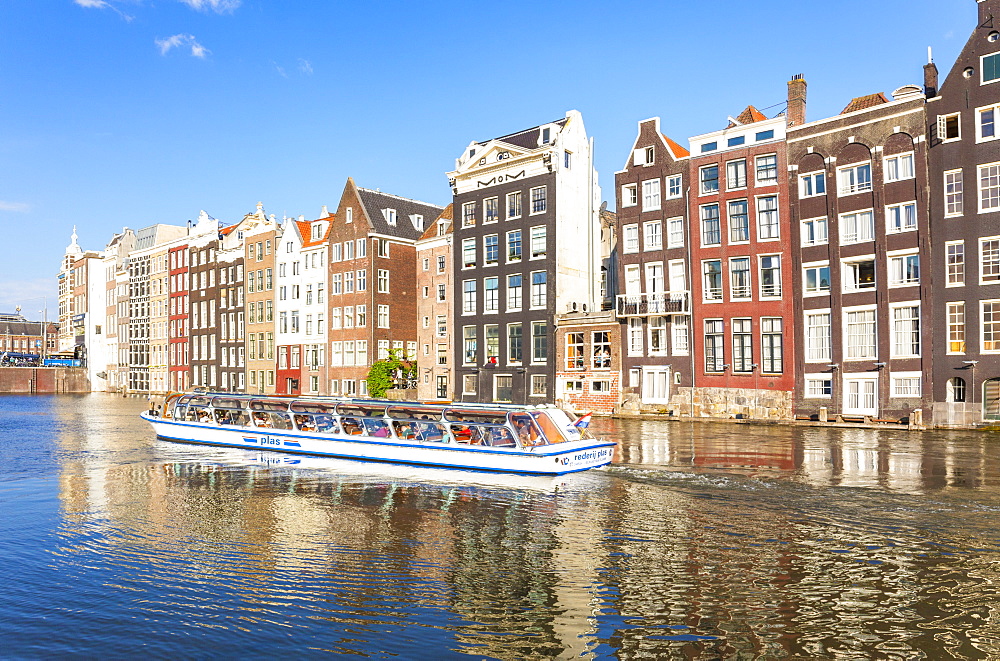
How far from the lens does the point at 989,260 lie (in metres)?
41.1

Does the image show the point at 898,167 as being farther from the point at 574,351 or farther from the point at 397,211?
the point at 397,211

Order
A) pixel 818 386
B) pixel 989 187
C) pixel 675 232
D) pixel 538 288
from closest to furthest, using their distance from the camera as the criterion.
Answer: pixel 989 187 → pixel 818 386 → pixel 675 232 → pixel 538 288

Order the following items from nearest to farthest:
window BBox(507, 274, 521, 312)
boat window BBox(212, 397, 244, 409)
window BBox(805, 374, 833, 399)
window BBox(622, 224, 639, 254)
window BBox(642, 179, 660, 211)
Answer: boat window BBox(212, 397, 244, 409) < window BBox(805, 374, 833, 399) < window BBox(642, 179, 660, 211) < window BBox(622, 224, 639, 254) < window BBox(507, 274, 521, 312)

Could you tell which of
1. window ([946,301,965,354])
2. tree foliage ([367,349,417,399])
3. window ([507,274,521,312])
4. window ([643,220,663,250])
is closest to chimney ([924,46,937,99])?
window ([946,301,965,354])

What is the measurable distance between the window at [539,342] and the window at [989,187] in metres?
31.0

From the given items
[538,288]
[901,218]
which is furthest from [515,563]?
[538,288]

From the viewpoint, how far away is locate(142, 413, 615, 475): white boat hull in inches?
1007

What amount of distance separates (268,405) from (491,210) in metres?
33.7

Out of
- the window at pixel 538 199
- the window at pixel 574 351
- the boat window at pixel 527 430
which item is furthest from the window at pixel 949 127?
the boat window at pixel 527 430

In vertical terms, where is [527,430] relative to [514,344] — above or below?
below

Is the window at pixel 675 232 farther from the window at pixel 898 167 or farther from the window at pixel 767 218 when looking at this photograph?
the window at pixel 898 167

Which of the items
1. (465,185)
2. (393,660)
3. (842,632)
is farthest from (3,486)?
(465,185)

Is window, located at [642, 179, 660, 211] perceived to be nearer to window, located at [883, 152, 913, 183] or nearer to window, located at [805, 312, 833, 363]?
window, located at [805, 312, 833, 363]

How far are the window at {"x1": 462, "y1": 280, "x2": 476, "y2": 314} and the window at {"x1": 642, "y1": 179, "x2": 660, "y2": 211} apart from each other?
57.5 ft
